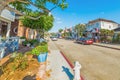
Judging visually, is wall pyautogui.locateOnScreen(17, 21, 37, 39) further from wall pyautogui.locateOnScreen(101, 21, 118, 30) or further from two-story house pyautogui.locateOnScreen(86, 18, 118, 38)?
wall pyautogui.locateOnScreen(101, 21, 118, 30)

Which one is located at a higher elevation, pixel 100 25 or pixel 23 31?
pixel 100 25

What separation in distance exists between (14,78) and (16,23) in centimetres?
1906

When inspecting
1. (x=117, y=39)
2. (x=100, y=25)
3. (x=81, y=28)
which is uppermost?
(x=100, y=25)

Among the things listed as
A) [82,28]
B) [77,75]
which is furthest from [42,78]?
[82,28]

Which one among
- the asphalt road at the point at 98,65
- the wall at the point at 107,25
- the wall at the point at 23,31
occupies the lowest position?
the asphalt road at the point at 98,65

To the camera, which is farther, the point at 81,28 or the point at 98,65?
the point at 81,28

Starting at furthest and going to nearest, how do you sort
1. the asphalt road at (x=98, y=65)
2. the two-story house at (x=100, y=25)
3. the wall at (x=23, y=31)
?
the two-story house at (x=100, y=25)
the wall at (x=23, y=31)
the asphalt road at (x=98, y=65)

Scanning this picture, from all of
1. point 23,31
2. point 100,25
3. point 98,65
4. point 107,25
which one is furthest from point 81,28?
point 98,65

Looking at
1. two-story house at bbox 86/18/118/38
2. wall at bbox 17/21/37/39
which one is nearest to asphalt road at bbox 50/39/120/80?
wall at bbox 17/21/37/39

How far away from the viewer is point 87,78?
21.9 feet

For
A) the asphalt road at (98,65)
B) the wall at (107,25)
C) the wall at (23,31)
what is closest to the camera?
the asphalt road at (98,65)

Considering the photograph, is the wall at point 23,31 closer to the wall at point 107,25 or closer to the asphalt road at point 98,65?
the asphalt road at point 98,65

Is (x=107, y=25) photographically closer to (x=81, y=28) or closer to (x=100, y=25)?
(x=100, y=25)

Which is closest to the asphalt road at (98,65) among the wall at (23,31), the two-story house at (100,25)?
the wall at (23,31)
